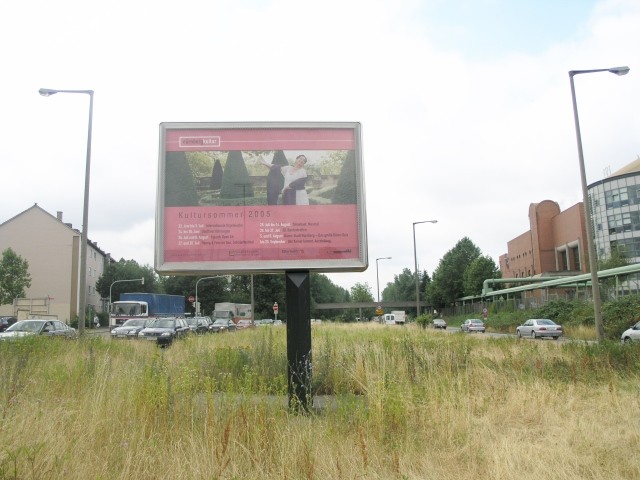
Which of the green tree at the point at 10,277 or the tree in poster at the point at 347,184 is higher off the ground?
the green tree at the point at 10,277

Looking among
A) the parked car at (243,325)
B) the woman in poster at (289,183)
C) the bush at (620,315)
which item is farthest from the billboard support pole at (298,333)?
the parked car at (243,325)

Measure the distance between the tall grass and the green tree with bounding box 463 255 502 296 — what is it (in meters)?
84.8

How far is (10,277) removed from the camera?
186ft

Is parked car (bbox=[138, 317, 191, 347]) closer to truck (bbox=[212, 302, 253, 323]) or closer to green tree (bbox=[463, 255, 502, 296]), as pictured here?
truck (bbox=[212, 302, 253, 323])

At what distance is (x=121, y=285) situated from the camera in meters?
89.8

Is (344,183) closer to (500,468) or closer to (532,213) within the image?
(500,468)

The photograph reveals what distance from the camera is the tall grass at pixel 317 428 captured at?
15.5 ft

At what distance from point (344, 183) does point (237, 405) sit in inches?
163

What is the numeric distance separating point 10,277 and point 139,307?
21095mm

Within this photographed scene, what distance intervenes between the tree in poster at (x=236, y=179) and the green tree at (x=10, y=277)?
57.1 metres

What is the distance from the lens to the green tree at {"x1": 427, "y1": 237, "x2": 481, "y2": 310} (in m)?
100

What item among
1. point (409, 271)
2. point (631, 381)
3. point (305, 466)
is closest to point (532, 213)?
point (409, 271)

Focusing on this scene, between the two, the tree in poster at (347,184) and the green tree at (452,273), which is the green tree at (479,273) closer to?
the green tree at (452,273)

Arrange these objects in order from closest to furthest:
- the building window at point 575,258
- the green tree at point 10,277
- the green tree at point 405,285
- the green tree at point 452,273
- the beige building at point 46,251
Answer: the green tree at point 10,277 → the beige building at point 46,251 → the building window at point 575,258 → the green tree at point 452,273 → the green tree at point 405,285
